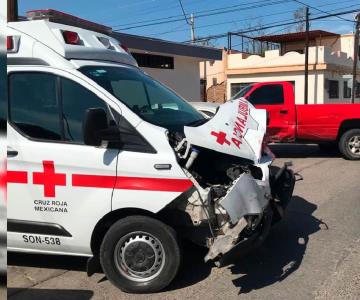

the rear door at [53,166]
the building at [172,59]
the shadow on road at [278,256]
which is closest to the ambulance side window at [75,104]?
the rear door at [53,166]

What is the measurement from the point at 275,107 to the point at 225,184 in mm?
7715

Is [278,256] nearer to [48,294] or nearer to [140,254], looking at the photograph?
[140,254]

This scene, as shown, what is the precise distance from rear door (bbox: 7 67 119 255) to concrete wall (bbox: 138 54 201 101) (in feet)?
58.1

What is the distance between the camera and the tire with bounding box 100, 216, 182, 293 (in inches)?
163

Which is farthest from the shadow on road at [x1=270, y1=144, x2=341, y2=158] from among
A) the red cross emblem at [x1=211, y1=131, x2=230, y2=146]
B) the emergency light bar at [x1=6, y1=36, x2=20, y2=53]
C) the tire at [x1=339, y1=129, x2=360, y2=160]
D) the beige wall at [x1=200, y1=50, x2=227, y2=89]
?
the beige wall at [x1=200, y1=50, x2=227, y2=89]

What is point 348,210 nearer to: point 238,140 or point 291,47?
point 238,140

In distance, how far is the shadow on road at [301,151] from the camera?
42.4 feet

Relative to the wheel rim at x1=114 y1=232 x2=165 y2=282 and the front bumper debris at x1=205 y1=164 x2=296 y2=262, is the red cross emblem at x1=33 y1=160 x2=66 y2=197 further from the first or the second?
the front bumper debris at x1=205 y1=164 x2=296 y2=262

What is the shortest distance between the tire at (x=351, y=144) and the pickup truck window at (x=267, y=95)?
1.69 metres

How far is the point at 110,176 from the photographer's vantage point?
164 inches

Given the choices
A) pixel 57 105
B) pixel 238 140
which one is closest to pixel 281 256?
pixel 238 140

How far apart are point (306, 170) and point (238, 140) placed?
20.9ft

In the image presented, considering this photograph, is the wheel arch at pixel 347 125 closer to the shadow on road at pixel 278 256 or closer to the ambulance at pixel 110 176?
the shadow on road at pixel 278 256

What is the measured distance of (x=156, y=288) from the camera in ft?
14.0
